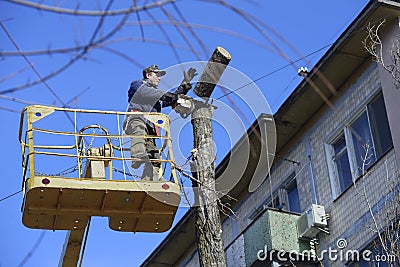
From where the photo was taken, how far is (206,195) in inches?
336

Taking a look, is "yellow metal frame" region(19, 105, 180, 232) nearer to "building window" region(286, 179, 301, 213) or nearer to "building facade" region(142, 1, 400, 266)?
"building facade" region(142, 1, 400, 266)

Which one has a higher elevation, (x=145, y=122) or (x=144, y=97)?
(x=144, y=97)

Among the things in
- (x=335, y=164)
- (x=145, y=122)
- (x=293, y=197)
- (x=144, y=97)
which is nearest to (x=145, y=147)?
(x=145, y=122)

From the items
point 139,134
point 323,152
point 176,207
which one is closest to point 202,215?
point 176,207

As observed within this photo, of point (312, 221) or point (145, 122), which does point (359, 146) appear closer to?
point (312, 221)

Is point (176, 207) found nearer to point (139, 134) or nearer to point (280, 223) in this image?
point (139, 134)

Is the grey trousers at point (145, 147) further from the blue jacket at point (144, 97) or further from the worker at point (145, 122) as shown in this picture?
the blue jacket at point (144, 97)

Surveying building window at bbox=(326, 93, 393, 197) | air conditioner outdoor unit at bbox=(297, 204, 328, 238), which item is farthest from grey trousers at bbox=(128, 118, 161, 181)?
air conditioner outdoor unit at bbox=(297, 204, 328, 238)

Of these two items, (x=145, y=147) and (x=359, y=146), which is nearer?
(x=145, y=147)

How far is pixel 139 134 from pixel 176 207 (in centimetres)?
100

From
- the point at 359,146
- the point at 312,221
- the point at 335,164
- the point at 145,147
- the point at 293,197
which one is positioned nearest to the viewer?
the point at 145,147

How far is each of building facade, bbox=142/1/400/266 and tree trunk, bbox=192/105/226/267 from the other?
183 inches

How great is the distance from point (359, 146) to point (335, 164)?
34.4 inches

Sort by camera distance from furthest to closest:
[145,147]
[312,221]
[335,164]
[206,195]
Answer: [335,164], [312,221], [145,147], [206,195]
